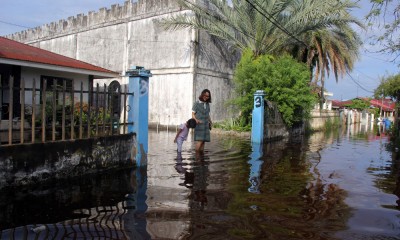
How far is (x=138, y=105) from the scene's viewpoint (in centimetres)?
726

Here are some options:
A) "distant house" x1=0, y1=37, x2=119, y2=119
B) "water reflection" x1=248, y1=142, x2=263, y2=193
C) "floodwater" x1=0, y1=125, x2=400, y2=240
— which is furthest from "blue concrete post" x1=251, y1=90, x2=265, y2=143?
"distant house" x1=0, y1=37, x2=119, y2=119

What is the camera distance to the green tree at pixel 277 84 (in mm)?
16219

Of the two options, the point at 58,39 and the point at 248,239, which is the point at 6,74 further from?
the point at 58,39

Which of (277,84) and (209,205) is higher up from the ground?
(277,84)

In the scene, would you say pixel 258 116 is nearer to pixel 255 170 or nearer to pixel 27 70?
pixel 255 170

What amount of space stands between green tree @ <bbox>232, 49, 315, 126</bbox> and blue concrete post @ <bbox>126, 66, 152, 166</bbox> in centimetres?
961

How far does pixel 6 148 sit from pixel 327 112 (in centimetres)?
2881

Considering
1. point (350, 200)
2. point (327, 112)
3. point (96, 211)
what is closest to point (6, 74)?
point (96, 211)

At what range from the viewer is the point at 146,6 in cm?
2078

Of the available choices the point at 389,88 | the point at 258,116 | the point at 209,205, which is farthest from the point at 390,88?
the point at 209,205

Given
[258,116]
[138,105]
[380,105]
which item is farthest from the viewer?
[380,105]

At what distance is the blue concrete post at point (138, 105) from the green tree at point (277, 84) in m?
9.61

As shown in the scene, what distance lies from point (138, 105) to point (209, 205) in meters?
3.15

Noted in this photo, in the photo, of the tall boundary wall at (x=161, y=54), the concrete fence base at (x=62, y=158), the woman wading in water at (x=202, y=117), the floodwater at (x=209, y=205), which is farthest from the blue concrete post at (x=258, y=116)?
the concrete fence base at (x=62, y=158)
